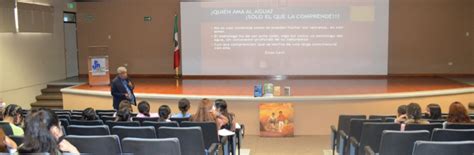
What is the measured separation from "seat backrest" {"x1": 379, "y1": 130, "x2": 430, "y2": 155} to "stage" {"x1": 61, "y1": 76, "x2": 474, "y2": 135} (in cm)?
440

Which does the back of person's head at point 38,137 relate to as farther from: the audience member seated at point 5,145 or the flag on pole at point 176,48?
the flag on pole at point 176,48

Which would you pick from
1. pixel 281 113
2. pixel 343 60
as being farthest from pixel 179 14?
pixel 281 113

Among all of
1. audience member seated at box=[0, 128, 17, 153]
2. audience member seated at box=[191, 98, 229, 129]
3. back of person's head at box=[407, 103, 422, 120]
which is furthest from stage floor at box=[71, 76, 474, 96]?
audience member seated at box=[0, 128, 17, 153]

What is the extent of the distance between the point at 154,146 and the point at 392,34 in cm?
Answer: 1189

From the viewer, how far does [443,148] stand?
12.0 ft

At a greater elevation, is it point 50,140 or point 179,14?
point 179,14

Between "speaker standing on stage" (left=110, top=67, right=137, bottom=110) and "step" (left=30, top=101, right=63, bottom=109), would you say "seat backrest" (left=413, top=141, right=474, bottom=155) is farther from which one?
"step" (left=30, top=101, right=63, bottom=109)

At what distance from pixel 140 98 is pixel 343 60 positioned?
650 cm

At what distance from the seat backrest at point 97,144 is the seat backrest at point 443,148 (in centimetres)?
232

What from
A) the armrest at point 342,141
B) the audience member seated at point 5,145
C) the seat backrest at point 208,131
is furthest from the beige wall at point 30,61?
the armrest at point 342,141

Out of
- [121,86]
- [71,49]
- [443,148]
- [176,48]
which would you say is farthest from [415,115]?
[71,49]

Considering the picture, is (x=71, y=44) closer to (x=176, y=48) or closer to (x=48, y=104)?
(x=176, y=48)

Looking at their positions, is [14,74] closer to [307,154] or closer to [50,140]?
[307,154]

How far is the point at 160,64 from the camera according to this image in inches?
597
